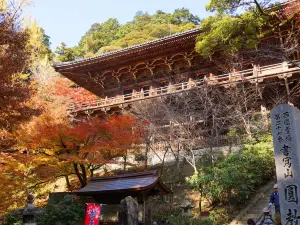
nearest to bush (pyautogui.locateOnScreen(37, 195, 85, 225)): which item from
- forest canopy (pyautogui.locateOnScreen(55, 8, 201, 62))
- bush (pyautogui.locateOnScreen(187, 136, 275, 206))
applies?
bush (pyautogui.locateOnScreen(187, 136, 275, 206))

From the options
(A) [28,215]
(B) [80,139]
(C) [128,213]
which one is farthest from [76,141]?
(C) [128,213]

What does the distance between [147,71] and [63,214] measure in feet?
44.9

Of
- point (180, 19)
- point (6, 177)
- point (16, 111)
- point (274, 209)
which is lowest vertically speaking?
point (274, 209)

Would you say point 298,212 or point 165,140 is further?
point 165,140

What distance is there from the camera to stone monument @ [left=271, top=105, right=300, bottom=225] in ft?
17.1

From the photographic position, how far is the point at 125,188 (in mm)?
9852

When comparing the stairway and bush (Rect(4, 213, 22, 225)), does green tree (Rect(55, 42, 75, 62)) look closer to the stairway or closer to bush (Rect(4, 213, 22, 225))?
bush (Rect(4, 213, 22, 225))

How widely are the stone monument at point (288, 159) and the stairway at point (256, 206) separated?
5040 millimetres

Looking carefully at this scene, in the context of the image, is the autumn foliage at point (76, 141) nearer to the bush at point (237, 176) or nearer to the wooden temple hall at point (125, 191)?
the wooden temple hall at point (125, 191)

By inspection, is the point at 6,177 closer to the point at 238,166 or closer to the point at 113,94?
the point at 238,166

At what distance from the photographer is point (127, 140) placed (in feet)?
48.0

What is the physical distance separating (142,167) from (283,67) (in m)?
9.89

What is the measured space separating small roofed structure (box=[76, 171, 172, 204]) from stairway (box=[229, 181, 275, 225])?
2.76 metres

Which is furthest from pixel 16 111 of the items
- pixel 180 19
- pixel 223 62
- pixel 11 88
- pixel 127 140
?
pixel 180 19
